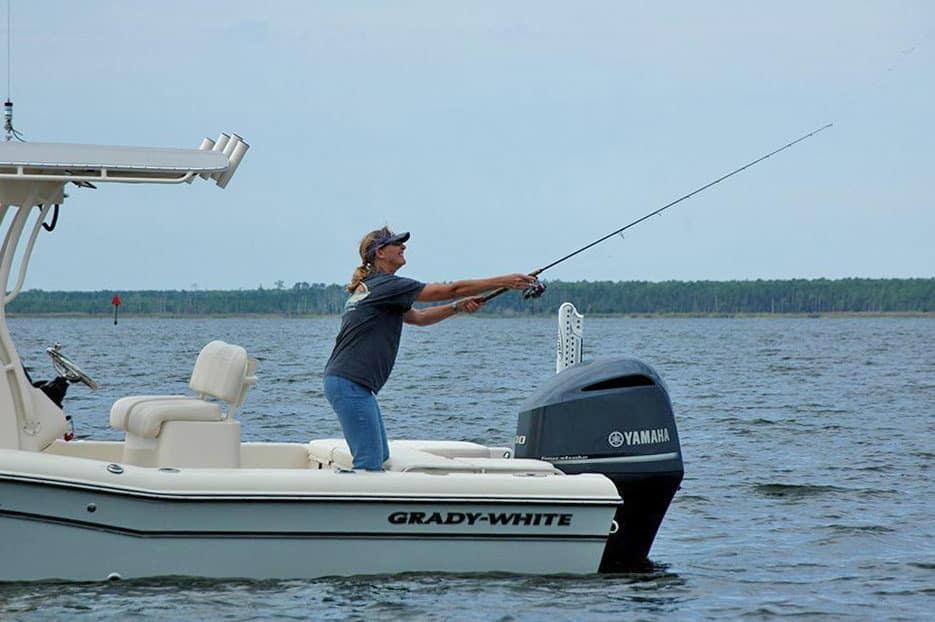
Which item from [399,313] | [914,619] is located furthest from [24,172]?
[914,619]

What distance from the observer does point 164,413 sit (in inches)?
334

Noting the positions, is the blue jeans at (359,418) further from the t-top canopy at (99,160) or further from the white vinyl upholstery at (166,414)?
the t-top canopy at (99,160)

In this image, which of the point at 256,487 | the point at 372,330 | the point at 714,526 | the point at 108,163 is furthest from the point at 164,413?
the point at 714,526

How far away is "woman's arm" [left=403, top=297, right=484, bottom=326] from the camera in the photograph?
28.1 ft

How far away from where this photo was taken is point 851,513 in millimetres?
12633

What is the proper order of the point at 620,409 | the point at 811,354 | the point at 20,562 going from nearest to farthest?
1. the point at 20,562
2. the point at 620,409
3. the point at 811,354

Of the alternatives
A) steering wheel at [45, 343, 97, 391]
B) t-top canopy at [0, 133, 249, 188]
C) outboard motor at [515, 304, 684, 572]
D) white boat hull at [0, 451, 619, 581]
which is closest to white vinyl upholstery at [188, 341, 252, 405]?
white boat hull at [0, 451, 619, 581]

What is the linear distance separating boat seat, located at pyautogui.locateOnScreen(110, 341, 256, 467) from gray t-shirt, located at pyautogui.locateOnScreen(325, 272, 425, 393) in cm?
57

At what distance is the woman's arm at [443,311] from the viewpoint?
8.56 m

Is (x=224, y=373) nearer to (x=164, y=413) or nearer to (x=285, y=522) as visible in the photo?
(x=164, y=413)

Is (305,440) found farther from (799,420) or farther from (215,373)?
(215,373)

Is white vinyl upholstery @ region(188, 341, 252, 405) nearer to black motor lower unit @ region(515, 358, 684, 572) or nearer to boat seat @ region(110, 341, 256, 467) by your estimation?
boat seat @ region(110, 341, 256, 467)

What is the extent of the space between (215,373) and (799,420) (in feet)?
51.9

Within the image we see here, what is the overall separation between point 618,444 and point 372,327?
1556 mm
